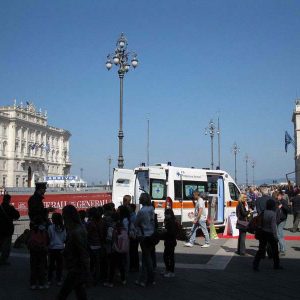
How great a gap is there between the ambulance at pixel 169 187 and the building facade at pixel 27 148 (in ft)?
312

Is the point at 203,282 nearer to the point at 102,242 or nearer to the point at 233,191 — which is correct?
the point at 102,242

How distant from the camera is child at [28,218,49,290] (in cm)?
795

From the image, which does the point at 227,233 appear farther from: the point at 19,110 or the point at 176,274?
the point at 19,110

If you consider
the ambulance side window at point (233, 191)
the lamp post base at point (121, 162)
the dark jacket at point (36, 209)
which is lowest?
the dark jacket at point (36, 209)

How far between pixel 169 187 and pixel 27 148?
10868 centimetres

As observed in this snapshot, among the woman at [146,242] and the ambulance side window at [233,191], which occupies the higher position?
the ambulance side window at [233,191]

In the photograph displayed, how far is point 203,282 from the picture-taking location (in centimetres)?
852

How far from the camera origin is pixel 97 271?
27.2ft

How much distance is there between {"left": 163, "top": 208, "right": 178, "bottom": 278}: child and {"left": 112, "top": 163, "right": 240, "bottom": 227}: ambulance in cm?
635

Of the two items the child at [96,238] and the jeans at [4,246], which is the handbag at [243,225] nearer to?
the child at [96,238]

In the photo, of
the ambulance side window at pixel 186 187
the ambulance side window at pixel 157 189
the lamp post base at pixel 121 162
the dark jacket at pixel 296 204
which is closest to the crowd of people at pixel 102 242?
the ambulance side window at pixel 157 189

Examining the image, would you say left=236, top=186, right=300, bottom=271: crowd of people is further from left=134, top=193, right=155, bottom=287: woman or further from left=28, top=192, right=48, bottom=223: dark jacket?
left=28, top=192, right=48, bottom=223: dark jacket

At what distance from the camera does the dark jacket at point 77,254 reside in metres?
5.64

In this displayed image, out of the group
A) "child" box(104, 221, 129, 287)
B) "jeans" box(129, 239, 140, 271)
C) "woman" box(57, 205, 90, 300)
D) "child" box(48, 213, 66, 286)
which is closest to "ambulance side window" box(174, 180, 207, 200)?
"jeans" box(129, 239, 140, 271)
